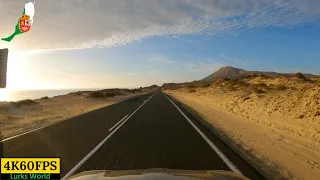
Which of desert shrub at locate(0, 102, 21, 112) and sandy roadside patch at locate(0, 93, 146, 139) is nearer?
sandy roadside patch at locate(0, 93, 146, 139)

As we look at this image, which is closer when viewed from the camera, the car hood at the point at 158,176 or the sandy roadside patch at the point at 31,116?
the car hood at the point at 158,176

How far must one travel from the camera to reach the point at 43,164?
6668 mm

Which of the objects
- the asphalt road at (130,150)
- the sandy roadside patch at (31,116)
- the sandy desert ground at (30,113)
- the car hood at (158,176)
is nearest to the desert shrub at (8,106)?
the sandy desert ground at (30,113)

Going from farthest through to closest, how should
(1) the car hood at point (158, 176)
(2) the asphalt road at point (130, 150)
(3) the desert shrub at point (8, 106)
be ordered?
(3) the desert shrub at point (8, 106)
(2) the asphalt road at point (130, 150)
(1) the car hood at point (158, 176)

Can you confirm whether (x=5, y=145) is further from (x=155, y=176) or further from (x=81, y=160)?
(x=155, y=176)

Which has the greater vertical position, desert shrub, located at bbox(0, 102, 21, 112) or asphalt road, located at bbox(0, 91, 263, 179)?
desert shrub, located at bbox(0, 102, 21, 112)

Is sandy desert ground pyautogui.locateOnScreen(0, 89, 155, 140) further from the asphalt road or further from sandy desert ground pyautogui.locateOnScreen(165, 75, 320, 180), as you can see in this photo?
sandy desert ground pyautogui.locateOnScreen(165, 75, 320, 180)

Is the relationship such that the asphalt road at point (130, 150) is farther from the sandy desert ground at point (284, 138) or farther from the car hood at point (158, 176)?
the car hood at point (158, 176)

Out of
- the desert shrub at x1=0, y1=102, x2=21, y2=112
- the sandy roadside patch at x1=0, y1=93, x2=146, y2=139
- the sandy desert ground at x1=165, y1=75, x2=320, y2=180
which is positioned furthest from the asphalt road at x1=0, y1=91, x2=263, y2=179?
the desert shrub at x1=0, y1=102, x2=21, y2=112

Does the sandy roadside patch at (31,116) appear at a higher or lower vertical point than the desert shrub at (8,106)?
lower

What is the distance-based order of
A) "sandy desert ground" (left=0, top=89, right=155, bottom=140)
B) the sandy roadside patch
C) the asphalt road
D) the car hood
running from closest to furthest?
the car hood
the asphalt road
the sandy roadside patch
"sandy desert ground" (left=0, top=89, right=155, bottom=140)

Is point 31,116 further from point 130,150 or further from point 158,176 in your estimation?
point 158,176

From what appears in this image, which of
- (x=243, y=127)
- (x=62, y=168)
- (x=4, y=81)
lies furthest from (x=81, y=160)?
(x=243, y=127)

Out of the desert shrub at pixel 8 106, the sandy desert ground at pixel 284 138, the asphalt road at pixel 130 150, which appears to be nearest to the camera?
the asphalt road at pixel 130 150
